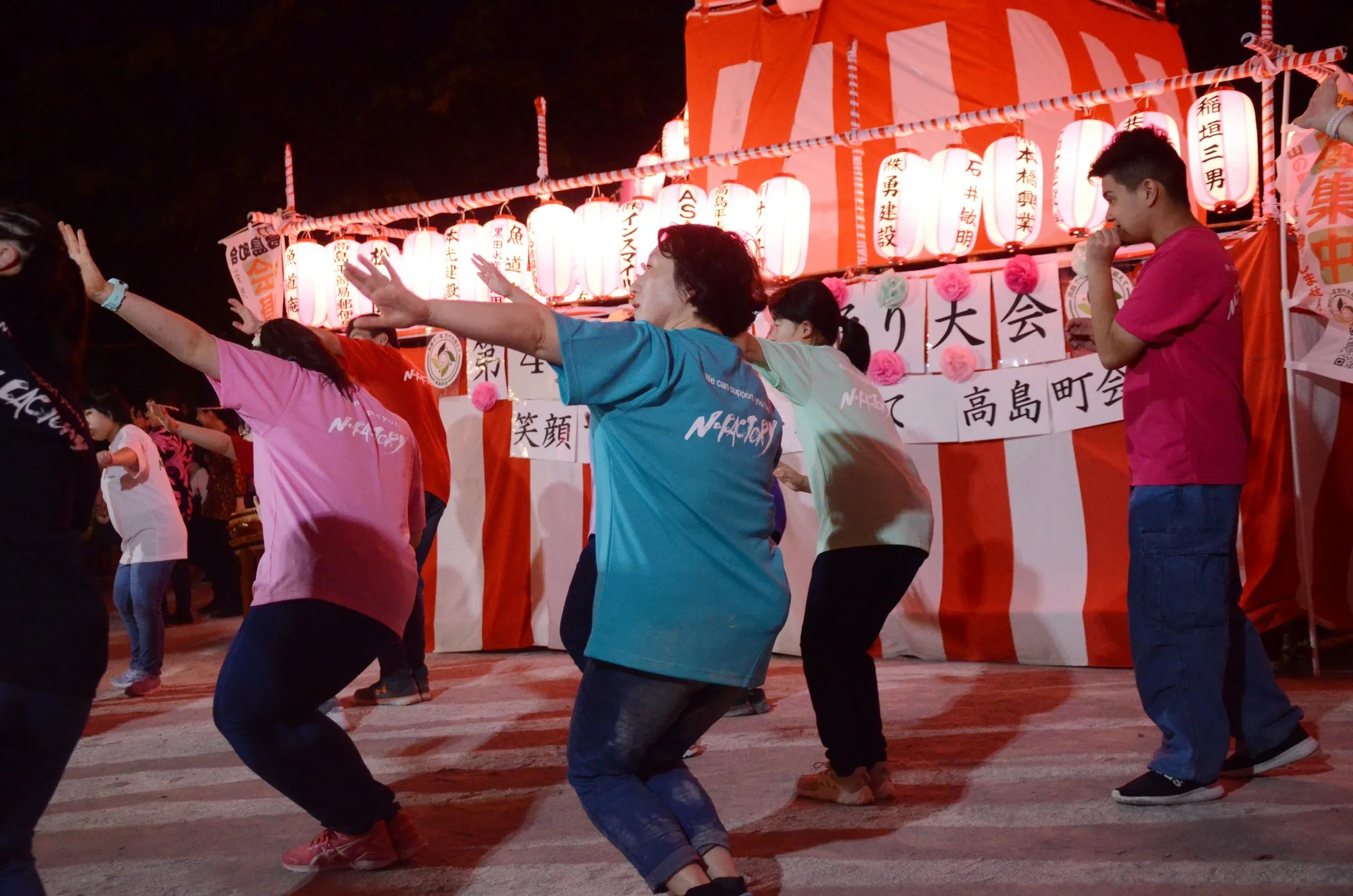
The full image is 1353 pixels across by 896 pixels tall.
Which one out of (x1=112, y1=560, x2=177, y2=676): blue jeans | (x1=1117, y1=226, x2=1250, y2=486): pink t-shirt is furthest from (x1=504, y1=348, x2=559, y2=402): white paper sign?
(x1=1117, y1=226, x2=1250, y2=486): pink t-shirt

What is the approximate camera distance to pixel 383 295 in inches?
89.9

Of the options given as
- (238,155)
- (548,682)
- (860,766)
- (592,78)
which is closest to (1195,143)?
(860,766)

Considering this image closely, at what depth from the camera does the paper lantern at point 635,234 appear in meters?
7.91

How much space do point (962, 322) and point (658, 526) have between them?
484 centimetres

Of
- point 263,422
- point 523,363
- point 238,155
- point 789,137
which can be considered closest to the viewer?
point 263,422

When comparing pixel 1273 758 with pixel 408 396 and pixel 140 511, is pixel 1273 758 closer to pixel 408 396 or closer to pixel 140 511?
pixel 408 396

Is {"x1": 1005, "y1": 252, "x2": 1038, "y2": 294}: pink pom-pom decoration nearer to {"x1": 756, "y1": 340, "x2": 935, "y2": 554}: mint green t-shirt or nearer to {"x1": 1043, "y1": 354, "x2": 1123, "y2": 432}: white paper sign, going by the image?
{"x1": 1043, "y1": 354, "x2": 1123, "y2": 432}: white paper sign

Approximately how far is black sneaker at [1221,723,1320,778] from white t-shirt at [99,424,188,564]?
5.94 meters

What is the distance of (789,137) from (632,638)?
23.1ft

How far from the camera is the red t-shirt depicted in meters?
6.06

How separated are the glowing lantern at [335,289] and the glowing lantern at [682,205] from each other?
2799 millimetres

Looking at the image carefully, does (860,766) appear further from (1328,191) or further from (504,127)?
(504,127)

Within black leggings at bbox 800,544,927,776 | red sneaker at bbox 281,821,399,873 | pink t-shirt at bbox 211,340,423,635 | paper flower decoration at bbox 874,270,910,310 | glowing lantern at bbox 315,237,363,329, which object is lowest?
red sneaker at bbox 281,821,399,873

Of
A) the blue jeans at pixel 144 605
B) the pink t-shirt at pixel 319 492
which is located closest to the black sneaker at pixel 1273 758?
the pink t-shirt at pixel 319 492
